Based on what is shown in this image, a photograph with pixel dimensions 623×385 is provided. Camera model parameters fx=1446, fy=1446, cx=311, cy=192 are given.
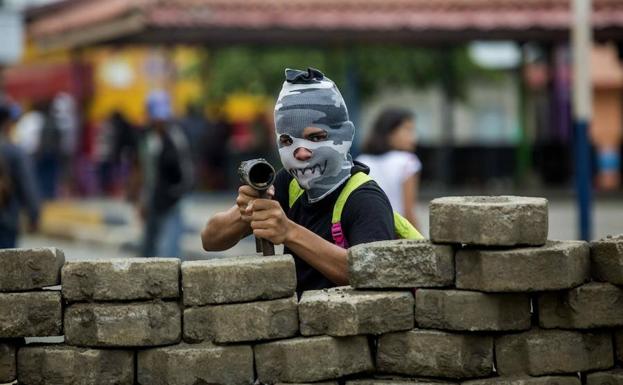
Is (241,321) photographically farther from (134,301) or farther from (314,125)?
(314,125)

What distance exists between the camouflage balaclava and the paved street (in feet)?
34.9

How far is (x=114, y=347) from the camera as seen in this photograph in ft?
17.9

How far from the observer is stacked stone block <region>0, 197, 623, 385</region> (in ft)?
17.5

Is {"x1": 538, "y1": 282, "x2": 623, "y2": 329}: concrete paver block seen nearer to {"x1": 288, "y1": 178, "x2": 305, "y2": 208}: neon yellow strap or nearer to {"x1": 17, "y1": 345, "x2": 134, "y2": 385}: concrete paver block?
{"x1": 288, "y1": 178, "x2": 305, "y2": 208}: neon yellow strap

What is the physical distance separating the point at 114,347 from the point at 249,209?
29.2 inches

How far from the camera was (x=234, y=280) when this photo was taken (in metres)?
5.35

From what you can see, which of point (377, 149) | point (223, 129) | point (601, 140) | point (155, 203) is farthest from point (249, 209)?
point (601, 140)

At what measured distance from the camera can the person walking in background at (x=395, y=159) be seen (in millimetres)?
9734

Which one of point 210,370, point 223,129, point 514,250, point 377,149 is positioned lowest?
Answer: point 210,370

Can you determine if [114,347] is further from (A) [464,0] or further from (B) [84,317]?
(A) [464,0]

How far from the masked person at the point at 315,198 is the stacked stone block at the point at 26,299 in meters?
0.66

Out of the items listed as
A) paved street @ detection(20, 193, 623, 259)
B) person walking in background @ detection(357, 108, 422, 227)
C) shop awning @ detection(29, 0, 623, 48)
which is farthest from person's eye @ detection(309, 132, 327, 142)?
shop awning @ detection(29, 0, 623, 48)

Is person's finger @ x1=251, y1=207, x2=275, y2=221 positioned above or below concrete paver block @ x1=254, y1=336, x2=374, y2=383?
above

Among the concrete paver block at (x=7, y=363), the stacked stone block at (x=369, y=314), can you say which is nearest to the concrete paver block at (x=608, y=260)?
the stacked stone block at (x=369, y=314)
